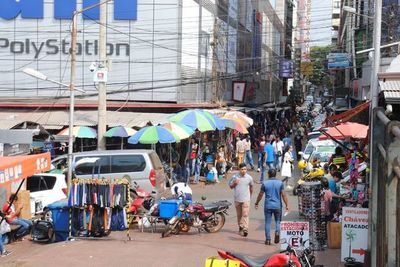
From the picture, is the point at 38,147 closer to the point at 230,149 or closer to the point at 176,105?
the point at 176,105

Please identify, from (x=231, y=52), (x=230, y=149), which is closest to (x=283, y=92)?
(x=231, y=52)

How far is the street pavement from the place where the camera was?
36.9 feet

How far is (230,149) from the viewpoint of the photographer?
3219 cm

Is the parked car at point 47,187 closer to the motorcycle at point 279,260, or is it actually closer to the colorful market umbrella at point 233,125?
the colorful market umbrella at point 233,125

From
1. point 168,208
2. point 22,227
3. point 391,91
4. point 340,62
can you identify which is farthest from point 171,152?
point 340,62

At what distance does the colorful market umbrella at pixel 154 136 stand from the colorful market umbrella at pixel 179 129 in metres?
0.33

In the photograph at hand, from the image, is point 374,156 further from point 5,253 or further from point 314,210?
point 5,253

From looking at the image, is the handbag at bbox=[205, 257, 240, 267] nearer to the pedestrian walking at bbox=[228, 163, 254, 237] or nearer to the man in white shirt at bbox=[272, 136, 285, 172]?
the pedestrian walking at bbox=[228, 163, 254, 237]

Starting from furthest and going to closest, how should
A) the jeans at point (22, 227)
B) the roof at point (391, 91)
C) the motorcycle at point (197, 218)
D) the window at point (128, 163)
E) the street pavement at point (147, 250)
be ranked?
the window at point (128, 163), the jeans at point (22, 227), the motorcycle at point (197, 218), the street pavement at point (147, 250), the roof at point (391, 91)

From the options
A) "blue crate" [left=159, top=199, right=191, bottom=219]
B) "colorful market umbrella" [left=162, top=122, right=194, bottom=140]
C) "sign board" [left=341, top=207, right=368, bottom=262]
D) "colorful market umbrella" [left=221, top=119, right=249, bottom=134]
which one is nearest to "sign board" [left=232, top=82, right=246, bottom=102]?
"colorful market umbrella" [left=221, top=119, right=249, bottom=134]

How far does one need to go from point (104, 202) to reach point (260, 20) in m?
48.3

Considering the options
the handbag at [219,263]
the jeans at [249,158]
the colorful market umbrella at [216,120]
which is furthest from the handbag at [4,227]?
the jeans at [249,158]

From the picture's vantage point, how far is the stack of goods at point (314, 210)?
1231 cm

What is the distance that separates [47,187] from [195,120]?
7261 mm
